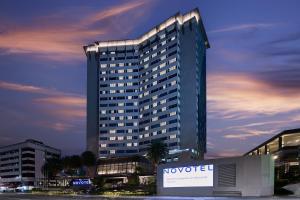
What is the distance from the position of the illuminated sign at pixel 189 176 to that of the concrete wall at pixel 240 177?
0.56 meters

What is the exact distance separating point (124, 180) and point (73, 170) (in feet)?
75.4

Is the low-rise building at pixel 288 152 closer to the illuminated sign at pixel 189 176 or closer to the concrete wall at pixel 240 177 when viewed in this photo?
the illuminated sign at pixel 189 176

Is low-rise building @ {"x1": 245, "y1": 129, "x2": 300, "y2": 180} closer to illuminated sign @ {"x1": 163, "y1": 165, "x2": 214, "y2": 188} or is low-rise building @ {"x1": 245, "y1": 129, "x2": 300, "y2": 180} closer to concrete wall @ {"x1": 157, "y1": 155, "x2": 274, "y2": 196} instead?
illuminated sign @ {"x1": 163, "y1": 165, "x2": 214, "y2": 188}

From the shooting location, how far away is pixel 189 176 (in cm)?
6625

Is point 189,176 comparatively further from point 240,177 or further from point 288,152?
point 288,152

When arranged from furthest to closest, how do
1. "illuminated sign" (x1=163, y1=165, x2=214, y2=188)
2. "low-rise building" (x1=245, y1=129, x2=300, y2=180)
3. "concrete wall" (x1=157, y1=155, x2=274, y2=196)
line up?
"low-rise building" (x1=245, y1=129, x2=300, y2=180)
"illuminated sign" (x1=163, y1=165, x2=214, y2=188)
"concrete wall" (x1=157, y1=155, x2=274, y2=196)

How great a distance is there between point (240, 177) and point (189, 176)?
966 centimetres

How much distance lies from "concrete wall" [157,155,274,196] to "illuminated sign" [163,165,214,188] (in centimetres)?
56

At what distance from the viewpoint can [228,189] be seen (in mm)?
60250

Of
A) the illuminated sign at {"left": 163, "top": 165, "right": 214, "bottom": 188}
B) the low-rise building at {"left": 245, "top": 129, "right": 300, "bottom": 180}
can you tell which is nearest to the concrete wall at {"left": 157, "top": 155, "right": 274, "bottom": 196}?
the illuminated sign at {"left": 163, "top": 165, "right": 214, "bottom": 188}

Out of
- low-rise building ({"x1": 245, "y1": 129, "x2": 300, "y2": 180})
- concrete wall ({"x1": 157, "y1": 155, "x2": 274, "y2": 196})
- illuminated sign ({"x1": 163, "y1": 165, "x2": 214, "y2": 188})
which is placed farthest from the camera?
low-rise building ({"x1": 245, "y1": 129, "x2": 300, "y2": 180})

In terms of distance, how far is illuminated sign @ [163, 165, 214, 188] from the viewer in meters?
63.4

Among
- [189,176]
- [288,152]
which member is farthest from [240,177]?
[288,152]

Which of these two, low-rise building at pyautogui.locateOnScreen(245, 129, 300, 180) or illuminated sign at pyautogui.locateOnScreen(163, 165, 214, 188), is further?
low-rise building at pyautogui.locateOnScreen(245, 129, 300, 180)
